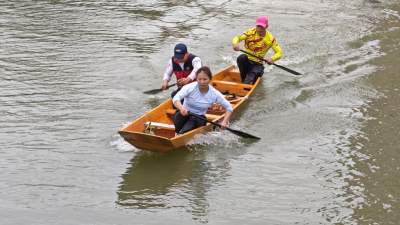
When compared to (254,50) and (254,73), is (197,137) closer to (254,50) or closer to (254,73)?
(254,73)

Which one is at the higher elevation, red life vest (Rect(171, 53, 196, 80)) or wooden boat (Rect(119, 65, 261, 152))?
red life vest (Rect(171, 53, 196, 80))

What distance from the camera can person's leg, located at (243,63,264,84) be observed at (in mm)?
13805

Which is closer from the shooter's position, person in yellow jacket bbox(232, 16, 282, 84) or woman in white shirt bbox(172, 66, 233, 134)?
woman in white shirt bbox(172, 66, 233, 134)

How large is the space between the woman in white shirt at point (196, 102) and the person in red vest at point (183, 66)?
1.11 metres

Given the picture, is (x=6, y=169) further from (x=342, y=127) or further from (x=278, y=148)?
(x=342, y=127)

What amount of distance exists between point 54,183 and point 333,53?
32.7 feet

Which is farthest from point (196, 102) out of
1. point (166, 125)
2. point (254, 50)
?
point (254, 50)

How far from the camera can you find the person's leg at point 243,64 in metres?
13.8

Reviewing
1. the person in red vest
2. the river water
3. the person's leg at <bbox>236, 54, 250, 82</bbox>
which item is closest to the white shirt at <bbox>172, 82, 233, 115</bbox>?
the river water

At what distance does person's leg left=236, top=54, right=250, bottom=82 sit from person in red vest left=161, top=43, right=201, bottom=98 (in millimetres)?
2390

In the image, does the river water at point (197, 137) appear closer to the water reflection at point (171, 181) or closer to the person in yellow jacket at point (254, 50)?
the water reflection at point (171, 181)

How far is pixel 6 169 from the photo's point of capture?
32.1 ft

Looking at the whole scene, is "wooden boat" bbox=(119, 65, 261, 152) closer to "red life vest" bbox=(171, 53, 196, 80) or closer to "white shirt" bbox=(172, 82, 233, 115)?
"white shirt" bbox=(172, 82, 233, 115)

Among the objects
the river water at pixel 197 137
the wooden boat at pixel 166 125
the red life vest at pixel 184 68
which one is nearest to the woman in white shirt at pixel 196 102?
the wooden boat at pixel 166 125
